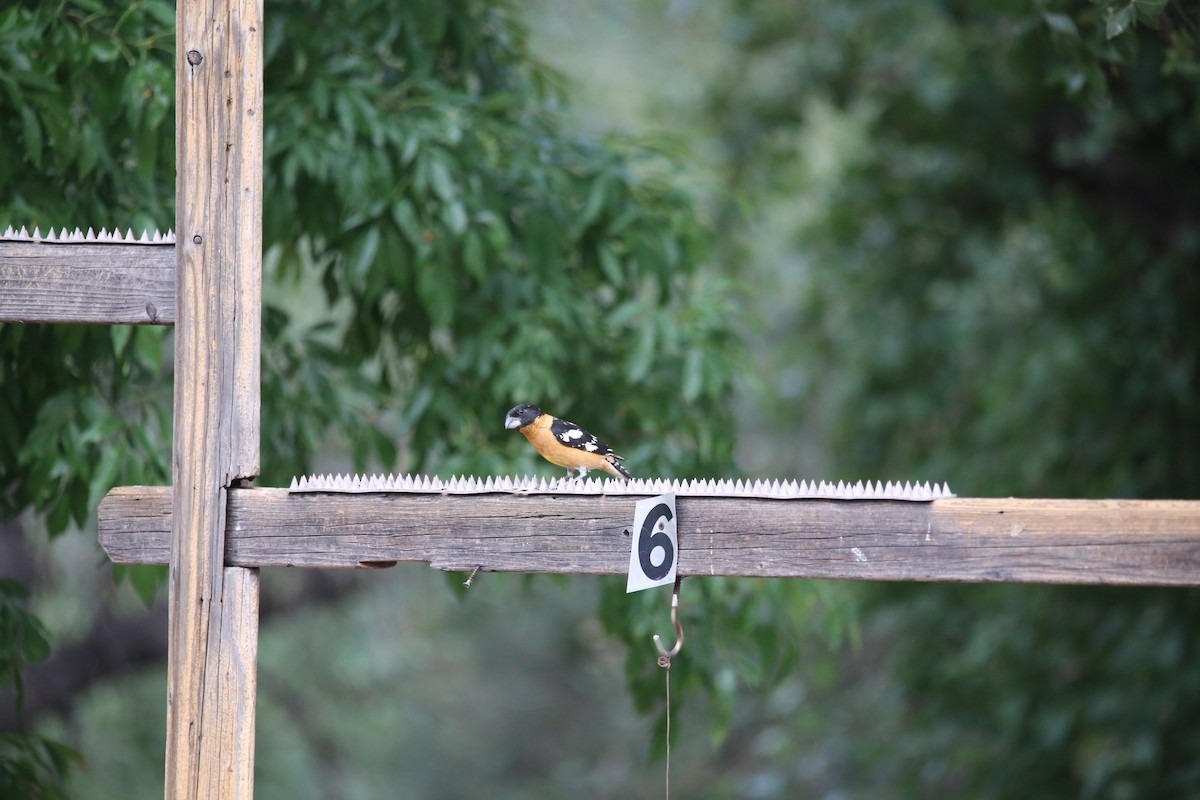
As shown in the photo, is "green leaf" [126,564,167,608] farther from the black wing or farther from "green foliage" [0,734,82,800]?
the black wing

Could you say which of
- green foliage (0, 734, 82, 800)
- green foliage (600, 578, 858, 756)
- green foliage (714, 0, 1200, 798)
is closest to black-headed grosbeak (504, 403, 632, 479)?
green foliage (600, 578, 858, 756)

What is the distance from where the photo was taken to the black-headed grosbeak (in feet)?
10.8

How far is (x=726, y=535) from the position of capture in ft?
7.42

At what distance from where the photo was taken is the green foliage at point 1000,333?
6.13 m

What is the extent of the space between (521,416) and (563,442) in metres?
0.13

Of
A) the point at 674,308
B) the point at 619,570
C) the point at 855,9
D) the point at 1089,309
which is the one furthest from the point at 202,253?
the point at 1089,309

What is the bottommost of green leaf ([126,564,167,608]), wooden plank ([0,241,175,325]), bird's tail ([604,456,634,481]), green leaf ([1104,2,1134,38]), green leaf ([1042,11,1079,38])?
green leaf ([126,564,167,608])

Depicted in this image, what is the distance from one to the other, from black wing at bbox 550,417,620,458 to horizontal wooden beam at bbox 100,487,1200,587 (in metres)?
0.97

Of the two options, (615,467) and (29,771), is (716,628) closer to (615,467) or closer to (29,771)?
(615,467)

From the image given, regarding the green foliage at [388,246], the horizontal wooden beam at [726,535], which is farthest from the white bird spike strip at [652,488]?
the green foliage at [388,246]

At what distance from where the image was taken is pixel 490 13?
173 inches

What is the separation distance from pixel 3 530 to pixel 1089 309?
20.7ft

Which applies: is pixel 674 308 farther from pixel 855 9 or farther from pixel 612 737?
pixel 612 737

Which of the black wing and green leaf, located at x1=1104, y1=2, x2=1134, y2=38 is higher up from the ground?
green leaf, located at x1=1104, y1=2, x2=1134, y2=38
